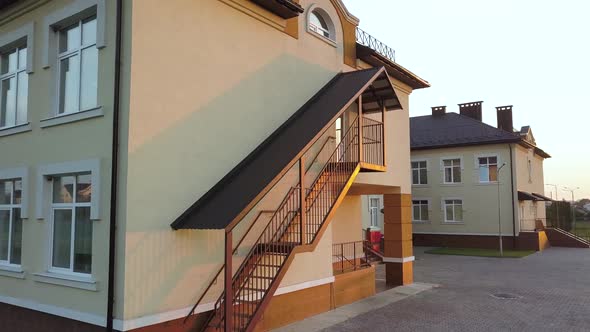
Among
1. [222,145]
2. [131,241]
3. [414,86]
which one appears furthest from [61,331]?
[414,86]

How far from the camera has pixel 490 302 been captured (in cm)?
1320

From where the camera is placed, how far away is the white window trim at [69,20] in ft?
24.4

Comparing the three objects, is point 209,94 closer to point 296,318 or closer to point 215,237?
point 215,237

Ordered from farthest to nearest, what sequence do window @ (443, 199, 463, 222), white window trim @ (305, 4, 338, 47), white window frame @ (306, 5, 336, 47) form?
window @ (443, 199, 463, 222) < white window frame @ (306, 5, 336, 47) < white window trim @ (305, 4, 338, 47)

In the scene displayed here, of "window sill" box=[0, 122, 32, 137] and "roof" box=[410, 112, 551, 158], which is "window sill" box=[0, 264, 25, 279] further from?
"roof" box=[410, 112, 551, 158]

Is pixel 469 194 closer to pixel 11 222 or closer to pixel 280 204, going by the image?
pixel 280 204

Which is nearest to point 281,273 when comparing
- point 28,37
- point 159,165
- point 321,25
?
point 159,165

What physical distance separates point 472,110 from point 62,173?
3136cm

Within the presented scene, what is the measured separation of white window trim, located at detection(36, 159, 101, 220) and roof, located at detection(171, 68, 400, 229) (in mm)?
1250

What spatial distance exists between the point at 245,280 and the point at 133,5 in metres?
4.81

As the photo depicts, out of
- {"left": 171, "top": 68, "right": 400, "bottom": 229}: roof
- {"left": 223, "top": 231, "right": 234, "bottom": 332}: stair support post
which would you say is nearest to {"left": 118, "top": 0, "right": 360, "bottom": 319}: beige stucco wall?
{"left": 171, "top": 68, "right": 400, "bottom": 229}: roof

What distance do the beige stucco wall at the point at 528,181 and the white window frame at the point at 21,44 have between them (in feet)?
90.1

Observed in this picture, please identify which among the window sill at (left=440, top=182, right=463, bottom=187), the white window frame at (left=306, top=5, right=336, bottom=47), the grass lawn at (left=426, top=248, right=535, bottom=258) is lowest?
the grass lawn at (left=426, top=248, right=535, bottom=258)

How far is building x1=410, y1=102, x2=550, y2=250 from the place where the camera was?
96.0ft
